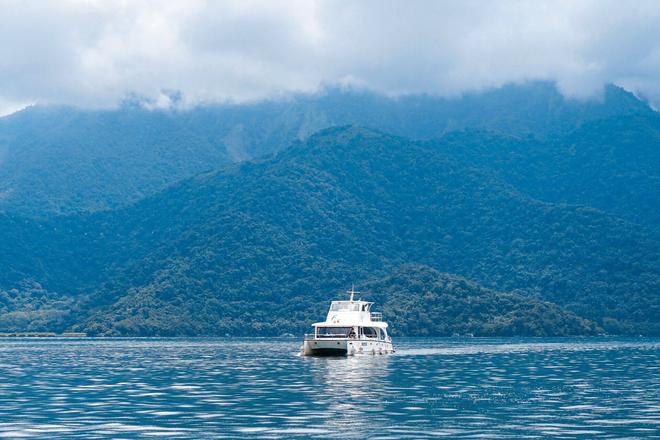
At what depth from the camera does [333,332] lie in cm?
15488

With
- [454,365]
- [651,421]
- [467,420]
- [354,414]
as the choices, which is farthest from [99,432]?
[454,365]

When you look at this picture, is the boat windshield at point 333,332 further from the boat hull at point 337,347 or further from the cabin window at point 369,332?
the cabin window at point 369,332

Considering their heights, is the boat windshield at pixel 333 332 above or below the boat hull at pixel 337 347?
above

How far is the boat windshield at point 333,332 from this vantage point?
152 meters

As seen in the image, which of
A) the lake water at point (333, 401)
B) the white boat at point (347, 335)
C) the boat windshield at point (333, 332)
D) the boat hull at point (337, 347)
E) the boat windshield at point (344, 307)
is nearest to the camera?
the lake water at point (333, 401)

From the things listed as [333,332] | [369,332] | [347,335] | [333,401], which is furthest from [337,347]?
[333,401]

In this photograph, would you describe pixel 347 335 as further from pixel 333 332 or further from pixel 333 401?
pixel 333 401

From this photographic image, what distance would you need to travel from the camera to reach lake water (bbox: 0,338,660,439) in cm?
5800

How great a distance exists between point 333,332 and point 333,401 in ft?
264

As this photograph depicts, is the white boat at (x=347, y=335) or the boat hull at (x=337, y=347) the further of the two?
the white boat at (x=347, y=335)

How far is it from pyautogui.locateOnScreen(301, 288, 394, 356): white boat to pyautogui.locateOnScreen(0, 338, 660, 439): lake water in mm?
21587

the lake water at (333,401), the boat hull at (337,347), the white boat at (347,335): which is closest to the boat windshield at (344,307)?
the white boat at (347,335)

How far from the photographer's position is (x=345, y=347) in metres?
146

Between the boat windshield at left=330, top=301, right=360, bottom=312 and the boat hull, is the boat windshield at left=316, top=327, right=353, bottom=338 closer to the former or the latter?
the boat hull
